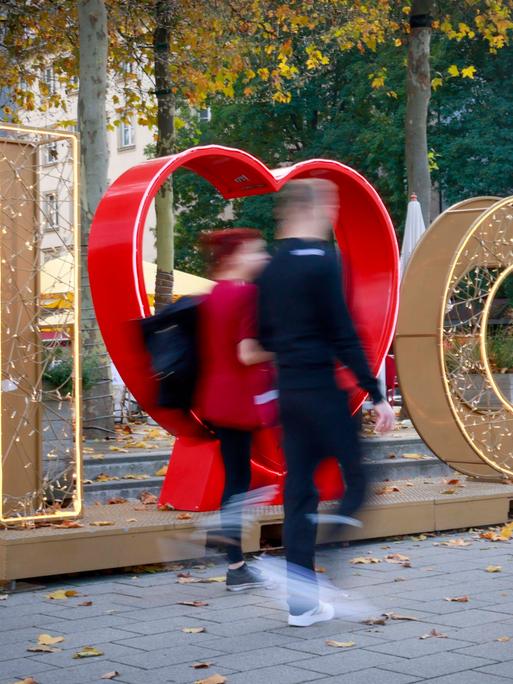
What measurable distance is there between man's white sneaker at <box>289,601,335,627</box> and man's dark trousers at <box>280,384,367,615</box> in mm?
113

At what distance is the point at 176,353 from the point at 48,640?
5.87 ft

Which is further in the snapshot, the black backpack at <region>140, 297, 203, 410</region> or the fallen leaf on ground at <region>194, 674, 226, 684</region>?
the black backpack at <region>140, 297, 203, 410</region>

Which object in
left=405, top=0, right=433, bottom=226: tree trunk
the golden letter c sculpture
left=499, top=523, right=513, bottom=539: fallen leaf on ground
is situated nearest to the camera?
left=499, top=523, right=513, bottom=539: fallen leaf on ground

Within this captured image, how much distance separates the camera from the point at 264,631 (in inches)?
251

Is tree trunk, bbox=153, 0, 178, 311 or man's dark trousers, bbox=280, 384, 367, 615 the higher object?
tree trunk, bbox=153, 0, 178, 311

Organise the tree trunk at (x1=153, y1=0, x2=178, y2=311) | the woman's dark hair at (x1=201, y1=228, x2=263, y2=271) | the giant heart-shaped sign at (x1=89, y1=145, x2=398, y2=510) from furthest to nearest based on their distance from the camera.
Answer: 1. the tree trunk at (x1=153, y1=0, x2=178, y2=311)
2. the giant heart-shaped sign at (x1=89, y1=145, x2=398, y2=510)
3. the woman's dark hair at (x1=201, y1=228, x2=263, y2=271)

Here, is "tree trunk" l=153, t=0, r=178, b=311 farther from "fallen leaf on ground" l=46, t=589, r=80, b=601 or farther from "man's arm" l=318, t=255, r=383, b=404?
"man's arm" l=318, t=255, r=383, b=404

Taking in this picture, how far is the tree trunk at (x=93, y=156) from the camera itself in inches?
586

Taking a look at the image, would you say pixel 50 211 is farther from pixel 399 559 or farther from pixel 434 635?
pixel 434 635

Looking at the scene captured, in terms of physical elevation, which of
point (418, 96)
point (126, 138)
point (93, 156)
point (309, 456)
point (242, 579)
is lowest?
point (242, 579)

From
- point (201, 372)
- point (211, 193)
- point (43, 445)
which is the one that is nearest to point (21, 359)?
point (43, 445)

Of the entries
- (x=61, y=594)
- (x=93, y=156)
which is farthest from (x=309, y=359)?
(x=93, y=156)

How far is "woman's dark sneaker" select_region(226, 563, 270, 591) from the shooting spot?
7418 millimetres

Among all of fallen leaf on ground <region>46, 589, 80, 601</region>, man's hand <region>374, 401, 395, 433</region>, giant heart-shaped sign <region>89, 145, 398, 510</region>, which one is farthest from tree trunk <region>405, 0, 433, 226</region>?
man's hand <region>374, 401, 395, 433</region>
